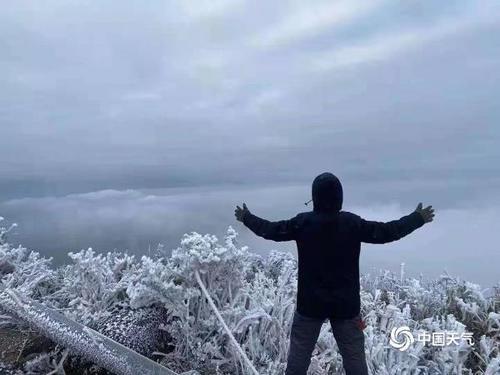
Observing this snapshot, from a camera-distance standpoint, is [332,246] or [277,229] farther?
[277,229]

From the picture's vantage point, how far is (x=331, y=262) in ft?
13.6

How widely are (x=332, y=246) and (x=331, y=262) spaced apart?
0.12 m

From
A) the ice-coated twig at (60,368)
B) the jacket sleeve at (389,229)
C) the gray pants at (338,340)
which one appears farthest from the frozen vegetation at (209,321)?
the jacket sleeve at (389,229)

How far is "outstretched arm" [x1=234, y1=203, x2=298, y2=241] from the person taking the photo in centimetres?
428

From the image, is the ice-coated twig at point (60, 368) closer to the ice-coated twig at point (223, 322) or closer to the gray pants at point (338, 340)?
the ice-coated twig at point (223, 322)

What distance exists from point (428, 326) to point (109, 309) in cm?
328

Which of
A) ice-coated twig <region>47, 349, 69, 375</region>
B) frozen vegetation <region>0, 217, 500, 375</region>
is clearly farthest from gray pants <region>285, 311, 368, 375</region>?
ice-coated twig <region>47, 349, 69, 375</region>

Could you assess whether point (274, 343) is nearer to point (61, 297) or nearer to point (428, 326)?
point (428, 326)

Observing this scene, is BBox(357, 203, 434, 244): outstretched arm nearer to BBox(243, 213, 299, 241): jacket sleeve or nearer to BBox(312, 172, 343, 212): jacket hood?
BBox(312, 172, 343, 212): jacket hood

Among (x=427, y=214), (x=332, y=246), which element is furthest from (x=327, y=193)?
(x=427, y=214)

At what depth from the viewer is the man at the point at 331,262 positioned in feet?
13.5

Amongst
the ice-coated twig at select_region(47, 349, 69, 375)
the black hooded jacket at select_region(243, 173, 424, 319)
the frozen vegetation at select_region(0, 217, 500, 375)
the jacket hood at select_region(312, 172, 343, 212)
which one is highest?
the jacket hood at select_region(312, 172, 343, 212)

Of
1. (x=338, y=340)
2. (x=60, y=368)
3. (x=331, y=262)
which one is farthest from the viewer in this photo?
(x=60, y=368)

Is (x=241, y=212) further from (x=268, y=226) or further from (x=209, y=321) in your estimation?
(x=209, y=321)
